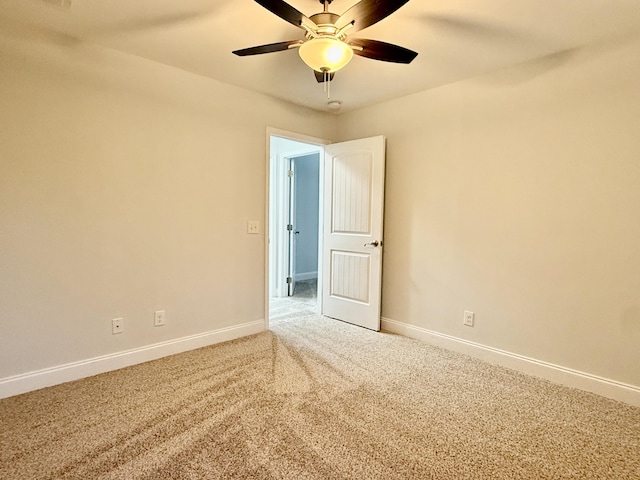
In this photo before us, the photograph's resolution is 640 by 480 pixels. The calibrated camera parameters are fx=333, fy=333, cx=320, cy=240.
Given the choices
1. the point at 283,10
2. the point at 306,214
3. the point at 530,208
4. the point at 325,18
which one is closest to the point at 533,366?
the point at 530,208

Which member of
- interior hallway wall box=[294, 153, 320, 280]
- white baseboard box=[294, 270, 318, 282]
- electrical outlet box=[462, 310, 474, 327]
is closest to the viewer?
electrical outlet box=[462, 310, 474, 327]

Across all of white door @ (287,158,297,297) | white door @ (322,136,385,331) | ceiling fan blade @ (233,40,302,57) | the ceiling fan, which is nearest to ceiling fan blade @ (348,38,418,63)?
the ceiling fan

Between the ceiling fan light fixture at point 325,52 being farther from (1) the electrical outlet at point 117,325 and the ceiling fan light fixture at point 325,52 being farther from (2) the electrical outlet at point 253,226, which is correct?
(1) the electrical outlet at point 117,325

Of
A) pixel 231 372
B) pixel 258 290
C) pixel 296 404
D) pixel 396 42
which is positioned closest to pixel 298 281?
pixel 258 290

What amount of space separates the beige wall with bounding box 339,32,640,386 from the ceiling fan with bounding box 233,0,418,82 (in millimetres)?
1218

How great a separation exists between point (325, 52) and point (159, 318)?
7.67ft

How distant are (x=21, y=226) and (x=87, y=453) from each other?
1.46 m

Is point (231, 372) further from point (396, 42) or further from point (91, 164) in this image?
point (396, 42)

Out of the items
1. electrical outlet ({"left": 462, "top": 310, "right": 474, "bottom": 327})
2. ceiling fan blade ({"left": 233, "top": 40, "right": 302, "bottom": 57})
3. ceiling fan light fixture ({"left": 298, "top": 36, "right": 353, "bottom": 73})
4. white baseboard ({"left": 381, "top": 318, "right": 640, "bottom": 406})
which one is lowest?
white baseboard ({"left": 381, "top": 318, "right": 640, "bottom": 406})

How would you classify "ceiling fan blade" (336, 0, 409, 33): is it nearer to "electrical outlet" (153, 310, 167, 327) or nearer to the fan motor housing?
the fan motor housing

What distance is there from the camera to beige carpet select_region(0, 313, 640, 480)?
5.13ft

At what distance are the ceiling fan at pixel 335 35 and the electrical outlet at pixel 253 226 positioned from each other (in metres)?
1.64

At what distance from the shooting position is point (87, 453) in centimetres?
162

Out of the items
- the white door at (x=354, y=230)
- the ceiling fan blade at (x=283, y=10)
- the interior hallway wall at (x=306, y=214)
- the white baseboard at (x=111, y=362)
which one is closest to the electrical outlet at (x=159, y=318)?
the white baseboard at (x=111, y=362)
